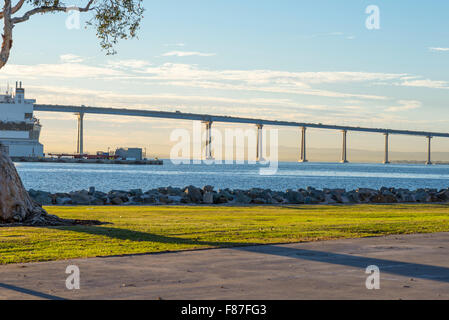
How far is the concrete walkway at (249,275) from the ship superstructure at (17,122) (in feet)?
498

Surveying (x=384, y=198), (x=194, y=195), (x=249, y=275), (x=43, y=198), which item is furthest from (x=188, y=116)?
(x=249, y=275)

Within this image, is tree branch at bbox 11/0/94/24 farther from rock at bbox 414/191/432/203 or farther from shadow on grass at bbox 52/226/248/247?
rock at bbox 414/191/432/203

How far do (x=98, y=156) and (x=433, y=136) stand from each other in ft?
318

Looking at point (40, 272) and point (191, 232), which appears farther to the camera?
point (191, 232)

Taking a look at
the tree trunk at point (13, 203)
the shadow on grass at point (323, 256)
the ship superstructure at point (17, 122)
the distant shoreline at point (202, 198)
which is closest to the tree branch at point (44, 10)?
the tree trunk at point (13, 203)

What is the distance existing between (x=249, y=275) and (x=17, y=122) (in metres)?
159

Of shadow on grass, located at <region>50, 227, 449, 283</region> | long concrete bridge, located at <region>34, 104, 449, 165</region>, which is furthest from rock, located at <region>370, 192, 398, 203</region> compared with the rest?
long concrete bridge, located at <region>34, 104, 449, 165</region>

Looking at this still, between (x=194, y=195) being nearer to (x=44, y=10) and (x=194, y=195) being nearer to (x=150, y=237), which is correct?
(x=44, y=10)

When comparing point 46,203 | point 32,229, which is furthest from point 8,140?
point 32,229

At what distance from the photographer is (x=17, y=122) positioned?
516 ft

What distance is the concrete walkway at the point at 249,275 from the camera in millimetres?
6340
